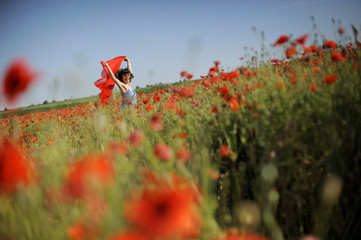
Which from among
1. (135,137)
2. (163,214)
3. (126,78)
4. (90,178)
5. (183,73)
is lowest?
(163,214)

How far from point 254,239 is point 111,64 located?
6106 mm

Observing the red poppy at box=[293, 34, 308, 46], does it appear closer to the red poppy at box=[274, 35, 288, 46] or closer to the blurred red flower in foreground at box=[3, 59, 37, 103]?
the red poppy at box=[274, 35, 288, 46]

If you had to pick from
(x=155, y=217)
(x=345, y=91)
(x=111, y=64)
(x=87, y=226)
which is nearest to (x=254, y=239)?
(x=155, y=217)

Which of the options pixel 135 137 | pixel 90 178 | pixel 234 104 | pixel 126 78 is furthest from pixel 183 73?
pixel 126 78

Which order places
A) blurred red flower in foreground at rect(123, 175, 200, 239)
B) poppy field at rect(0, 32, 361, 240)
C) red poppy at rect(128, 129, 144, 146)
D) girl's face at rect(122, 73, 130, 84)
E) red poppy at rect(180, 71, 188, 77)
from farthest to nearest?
1. girl's face at rect(122, 73, 130, 84)
2. red poppy at rect(180, 71, 188, 77)
3. red poppy at rect(128, 129, 144, 146)
4. poppy field at rect(0, 32, 361, 240)
5. blurred red flower in foreground at rect(123, 175, 200, 239)

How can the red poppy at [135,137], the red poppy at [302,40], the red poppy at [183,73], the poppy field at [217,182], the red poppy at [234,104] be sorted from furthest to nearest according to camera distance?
the red poppy at [183,73], the red poppy at [302,40], the red poppy at [234,104], the red poppy at [135,137], the poppy field at [217,182]

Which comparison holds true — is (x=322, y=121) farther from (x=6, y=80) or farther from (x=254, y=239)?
(x=6, y=80)

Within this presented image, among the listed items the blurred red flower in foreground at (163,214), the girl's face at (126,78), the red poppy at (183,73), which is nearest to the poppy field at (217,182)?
the blurred red flower in foreground at (163,214)

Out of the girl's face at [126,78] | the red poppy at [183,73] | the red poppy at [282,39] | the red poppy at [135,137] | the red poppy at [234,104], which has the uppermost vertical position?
the girl's face at [126,78]

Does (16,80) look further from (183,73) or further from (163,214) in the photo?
(183,73)

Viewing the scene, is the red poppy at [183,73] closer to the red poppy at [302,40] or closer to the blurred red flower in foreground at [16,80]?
the red poppy at [302,40]

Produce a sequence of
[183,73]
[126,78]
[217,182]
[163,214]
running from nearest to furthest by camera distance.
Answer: [163,214]
[217,182]
[183,73]
[126,78]

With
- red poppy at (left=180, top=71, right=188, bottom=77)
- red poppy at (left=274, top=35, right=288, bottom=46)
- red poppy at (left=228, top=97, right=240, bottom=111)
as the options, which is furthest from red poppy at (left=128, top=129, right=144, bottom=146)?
red poppy at (left=274, top=35, right=288, bottom=46)

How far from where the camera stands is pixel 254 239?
82cm
